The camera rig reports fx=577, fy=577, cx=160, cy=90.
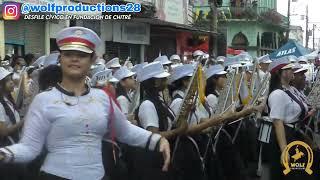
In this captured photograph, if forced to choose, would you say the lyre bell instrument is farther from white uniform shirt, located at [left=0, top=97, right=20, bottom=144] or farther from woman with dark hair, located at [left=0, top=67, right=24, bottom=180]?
white uniform shirt, located at [left=0, top=97, right=20, bottom=144]

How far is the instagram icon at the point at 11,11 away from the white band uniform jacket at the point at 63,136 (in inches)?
497

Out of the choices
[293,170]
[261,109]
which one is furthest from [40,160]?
[261,109]

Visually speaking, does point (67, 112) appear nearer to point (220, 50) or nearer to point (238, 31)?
point (220, 50)

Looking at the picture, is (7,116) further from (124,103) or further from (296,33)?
(296,33)

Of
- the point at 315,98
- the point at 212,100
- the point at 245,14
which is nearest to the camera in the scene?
the point at 315,98

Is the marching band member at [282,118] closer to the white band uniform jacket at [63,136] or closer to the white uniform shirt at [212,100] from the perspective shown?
the white uniform shirt at [212,100]

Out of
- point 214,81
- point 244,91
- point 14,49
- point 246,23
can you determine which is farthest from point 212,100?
point 246,23

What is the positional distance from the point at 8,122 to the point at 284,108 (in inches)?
99.2

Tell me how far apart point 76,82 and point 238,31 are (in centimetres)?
3966

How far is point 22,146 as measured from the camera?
3.04m

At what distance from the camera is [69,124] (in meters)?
3.02

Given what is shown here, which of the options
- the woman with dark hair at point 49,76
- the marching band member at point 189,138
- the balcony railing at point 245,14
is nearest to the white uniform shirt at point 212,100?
the marching band member at point 189,138

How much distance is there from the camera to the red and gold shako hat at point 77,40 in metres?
3.06

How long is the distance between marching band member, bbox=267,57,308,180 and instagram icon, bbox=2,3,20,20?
1117 centimetres
